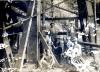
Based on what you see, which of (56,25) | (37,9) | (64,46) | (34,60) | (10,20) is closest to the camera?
(34,60)

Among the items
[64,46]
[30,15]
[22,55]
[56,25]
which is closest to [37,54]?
[22,55]

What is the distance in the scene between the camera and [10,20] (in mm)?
8844

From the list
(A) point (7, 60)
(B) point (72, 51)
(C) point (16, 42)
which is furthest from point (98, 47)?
(A) point (7, 60)

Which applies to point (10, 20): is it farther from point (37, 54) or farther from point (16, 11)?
point (37, 54)

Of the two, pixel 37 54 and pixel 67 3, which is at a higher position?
pixel 67 3

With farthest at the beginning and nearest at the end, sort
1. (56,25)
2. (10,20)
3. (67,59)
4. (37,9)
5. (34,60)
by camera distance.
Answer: (56,25), (10,20), (67,59), (37,9), (34,60)

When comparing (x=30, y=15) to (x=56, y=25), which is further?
(x=56, y=25)

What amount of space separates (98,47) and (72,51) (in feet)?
4.55

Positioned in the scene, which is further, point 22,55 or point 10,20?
point 10,20

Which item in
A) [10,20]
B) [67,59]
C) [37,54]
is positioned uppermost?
[10,20]

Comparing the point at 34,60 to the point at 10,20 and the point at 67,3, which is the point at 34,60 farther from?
→ the point at 67,3

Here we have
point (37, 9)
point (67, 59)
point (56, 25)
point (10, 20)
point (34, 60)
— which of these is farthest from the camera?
point (56, 25)

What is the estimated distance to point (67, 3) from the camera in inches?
489

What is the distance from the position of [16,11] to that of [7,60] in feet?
9.10
